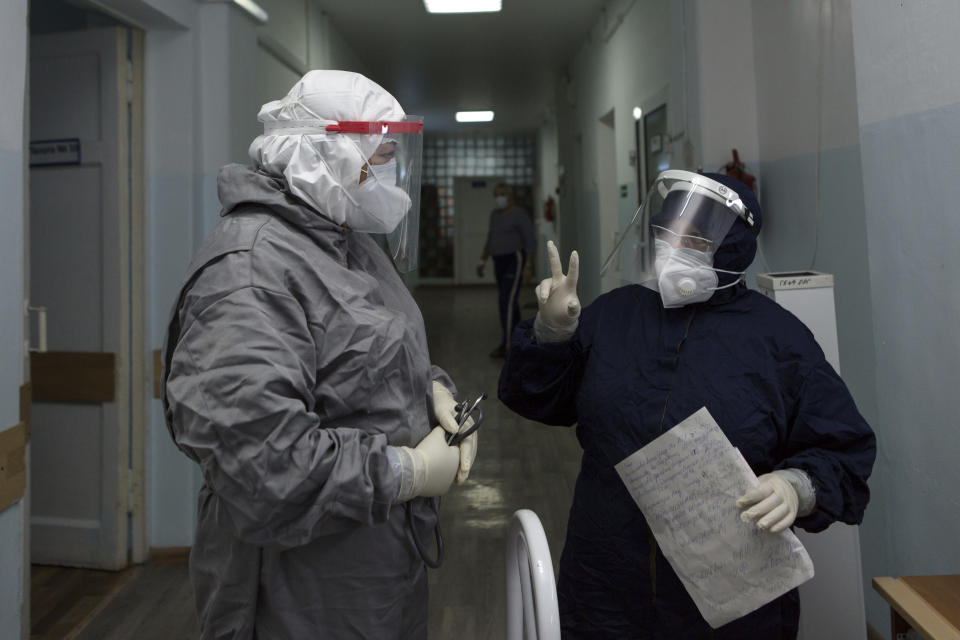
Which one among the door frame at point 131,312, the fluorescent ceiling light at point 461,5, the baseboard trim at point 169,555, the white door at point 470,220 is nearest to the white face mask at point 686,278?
the door frame at point 131,312

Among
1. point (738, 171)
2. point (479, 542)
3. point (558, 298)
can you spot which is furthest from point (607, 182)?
point (558, 298)

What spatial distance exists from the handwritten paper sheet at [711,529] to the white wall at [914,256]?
57cm

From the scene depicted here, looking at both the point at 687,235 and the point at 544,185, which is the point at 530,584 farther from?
the point at 544,185

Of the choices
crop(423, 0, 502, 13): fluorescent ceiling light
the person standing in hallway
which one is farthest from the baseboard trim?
the person standing in hallway

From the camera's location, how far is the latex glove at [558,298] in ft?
4.69

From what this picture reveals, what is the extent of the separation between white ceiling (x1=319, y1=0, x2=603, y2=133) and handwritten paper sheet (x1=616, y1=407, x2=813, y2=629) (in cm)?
486

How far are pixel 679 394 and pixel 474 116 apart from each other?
416 inches

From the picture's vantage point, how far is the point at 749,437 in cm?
137

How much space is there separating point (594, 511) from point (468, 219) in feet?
40.5

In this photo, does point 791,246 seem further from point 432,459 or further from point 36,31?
point 36,31

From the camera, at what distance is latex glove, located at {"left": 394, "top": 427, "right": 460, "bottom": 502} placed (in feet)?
3.95

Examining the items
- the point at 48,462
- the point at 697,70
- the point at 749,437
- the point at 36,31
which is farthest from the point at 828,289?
the point at 36,31

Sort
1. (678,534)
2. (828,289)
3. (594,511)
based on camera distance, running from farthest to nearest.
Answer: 1. (828,289)
2. (594,511)
3. (678,534)

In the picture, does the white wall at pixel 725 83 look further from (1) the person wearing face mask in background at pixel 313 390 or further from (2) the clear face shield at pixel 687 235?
(1) the person wearing face mask in background at pixel 313 390
